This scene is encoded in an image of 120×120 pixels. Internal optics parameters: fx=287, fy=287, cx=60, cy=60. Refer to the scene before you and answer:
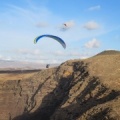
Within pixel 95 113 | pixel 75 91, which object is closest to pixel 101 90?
pixel 75 91

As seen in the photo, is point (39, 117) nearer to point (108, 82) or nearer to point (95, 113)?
point (108, 82)

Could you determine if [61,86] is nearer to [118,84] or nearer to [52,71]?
[52,71]

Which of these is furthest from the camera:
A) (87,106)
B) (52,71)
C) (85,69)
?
(52,71)

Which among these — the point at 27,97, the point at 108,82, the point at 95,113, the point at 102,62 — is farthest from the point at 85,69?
the point at 95,113

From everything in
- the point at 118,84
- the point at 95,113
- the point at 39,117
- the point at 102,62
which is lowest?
the point at 39,117

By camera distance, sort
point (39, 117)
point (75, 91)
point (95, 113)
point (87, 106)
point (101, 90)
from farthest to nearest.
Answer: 1. point (39, 117)
2. point (75, 91)
3. point (101, 90)
4. point (87, 106)
5. point (95, 113)

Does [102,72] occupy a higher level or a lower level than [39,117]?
higher

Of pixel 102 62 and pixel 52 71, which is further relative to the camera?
pixel 52 71
